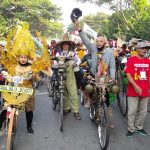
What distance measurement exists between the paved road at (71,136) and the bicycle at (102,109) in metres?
0.20

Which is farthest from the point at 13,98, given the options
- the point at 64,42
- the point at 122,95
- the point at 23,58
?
the point at 122,95

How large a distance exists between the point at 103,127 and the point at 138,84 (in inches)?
43.8

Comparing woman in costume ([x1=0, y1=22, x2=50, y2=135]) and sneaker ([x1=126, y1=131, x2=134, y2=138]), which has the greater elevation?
woman in costume ([x1=0, y1=22, x2=50, y2=135])

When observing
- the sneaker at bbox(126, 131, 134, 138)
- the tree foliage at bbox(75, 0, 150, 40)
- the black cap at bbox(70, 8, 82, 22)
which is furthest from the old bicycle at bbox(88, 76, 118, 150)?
the tree foliage at bbox(75, 0, 150, 40)

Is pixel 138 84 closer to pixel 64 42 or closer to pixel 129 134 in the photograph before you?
pixel 129 134

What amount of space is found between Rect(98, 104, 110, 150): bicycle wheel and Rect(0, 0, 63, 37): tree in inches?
1025

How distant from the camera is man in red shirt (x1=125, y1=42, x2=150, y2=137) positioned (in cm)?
654

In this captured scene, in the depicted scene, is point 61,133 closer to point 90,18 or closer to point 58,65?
point 58,65

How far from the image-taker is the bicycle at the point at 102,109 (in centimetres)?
595

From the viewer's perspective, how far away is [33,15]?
47.0 metres

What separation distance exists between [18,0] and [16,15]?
1.87 meters

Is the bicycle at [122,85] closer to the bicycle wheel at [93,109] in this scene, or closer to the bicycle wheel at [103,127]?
the bicycle wheel at [93,109]

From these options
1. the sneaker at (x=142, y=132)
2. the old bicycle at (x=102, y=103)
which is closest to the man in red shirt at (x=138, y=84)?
the sneaker at (x=142, y=132)

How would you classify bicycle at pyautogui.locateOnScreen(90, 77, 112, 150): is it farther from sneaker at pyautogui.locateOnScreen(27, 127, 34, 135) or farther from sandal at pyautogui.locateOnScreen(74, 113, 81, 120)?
sneaker at pyautogui.locateOnScreen(27, 127, 34, 135)
